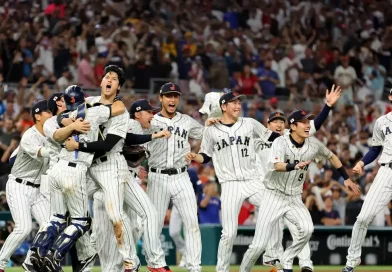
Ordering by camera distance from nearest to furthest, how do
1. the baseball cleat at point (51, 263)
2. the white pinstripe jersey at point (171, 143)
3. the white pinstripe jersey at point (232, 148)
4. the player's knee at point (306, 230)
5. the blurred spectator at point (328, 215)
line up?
the baseball cleat at point (51, 263), the player's knee at point (306, 230), the white pinstripe jersey at point (171, 143), the white pinstripe jersey at point (232, 148), the blurred spectator at point (328, 215)

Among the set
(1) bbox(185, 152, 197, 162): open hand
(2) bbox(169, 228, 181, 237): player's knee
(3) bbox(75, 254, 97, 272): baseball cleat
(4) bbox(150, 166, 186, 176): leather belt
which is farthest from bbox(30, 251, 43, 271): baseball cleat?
(2) bbox(169, 228, 181, 237): player's knee

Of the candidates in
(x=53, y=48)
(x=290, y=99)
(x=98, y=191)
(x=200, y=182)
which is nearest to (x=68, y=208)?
(x=98, y=191)

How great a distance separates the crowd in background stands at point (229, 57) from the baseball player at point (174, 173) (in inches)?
182

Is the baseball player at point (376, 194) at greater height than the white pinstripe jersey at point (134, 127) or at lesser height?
lesser

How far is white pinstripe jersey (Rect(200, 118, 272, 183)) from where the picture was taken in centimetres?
1343

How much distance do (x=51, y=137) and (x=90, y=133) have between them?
16.7 inches

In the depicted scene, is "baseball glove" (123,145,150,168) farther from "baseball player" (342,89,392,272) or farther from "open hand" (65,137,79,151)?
"baseball player" (342,89,392,272)

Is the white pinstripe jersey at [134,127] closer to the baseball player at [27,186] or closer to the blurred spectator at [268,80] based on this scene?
the baseball player at [27,186]

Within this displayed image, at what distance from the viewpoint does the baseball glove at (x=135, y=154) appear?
13023 millimetres

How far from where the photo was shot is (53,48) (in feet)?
71.1

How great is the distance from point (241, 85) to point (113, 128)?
11.3 meters

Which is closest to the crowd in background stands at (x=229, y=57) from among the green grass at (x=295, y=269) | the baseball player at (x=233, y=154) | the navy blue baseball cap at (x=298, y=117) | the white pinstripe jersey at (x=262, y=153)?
the green grass at (x=295, y=269)

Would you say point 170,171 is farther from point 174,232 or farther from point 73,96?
point 174,232

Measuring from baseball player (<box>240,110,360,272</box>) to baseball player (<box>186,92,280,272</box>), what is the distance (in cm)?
41
